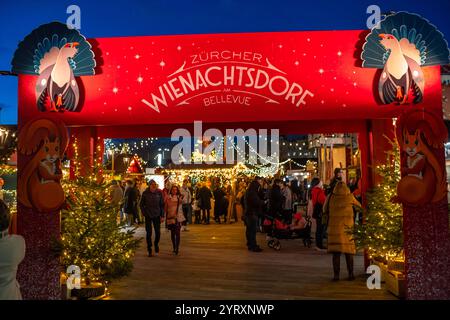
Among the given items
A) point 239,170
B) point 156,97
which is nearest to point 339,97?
point 156,97

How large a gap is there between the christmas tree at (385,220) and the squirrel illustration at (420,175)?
41.3 inches

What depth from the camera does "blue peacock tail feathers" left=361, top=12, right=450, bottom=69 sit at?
656cm

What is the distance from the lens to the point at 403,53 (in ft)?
21.9

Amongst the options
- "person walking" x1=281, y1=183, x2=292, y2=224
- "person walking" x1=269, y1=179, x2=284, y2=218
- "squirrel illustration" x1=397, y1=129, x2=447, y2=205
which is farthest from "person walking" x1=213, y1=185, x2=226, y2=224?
"squirrel illustration" x1=397, y1=129, x2=447, y2=205

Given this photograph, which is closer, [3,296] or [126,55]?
[3,296]

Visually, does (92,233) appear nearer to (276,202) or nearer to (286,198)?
(276,202)

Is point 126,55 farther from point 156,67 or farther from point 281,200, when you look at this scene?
point 281,200

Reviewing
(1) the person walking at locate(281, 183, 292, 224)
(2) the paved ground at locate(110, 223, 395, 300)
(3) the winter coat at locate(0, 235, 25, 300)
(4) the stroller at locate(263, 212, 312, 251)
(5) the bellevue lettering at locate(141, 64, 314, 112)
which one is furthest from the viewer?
(1) the person walking at locate(281, 183, 292, 224)

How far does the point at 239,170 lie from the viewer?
24094mm

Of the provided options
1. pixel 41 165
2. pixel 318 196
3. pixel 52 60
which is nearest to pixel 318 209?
pixel 318 196

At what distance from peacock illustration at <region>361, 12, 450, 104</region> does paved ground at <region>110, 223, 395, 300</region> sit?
3.14m

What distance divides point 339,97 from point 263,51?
135cm

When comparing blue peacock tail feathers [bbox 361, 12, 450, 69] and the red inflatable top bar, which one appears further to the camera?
the red inflatable top bar

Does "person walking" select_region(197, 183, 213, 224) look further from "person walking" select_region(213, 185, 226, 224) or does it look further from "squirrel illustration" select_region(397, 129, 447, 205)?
"squirrel illustration" select_region(397, 129, 447, 205)
